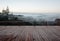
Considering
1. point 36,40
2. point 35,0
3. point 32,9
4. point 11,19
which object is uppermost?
point 35,0

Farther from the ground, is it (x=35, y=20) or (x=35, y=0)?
(x=35, y=0)

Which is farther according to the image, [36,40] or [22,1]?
[22,1]

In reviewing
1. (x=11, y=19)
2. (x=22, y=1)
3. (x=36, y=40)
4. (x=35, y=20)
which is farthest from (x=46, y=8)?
(x=36, y=40)

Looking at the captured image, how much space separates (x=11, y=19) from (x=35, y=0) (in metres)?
1.10

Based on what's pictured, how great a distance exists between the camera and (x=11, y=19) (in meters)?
4.81

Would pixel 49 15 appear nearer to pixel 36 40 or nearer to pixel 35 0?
pixel 35 0

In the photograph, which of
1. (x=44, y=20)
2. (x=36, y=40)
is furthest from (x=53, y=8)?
(x=36, y=40)

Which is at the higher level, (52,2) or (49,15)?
(52,2)

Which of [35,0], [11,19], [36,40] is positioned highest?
[35,0]

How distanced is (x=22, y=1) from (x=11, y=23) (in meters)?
0.88

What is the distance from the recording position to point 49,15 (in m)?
4.95

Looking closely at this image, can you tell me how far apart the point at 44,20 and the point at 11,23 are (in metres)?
1.20

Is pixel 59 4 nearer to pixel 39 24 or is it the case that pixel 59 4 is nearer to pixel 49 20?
pixel 49 20

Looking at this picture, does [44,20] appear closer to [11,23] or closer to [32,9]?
[32,9]
